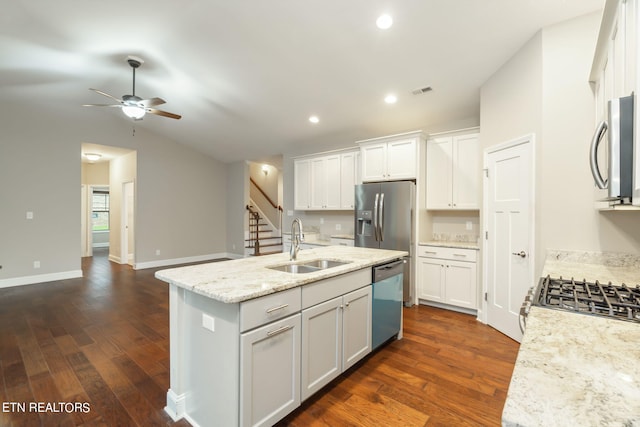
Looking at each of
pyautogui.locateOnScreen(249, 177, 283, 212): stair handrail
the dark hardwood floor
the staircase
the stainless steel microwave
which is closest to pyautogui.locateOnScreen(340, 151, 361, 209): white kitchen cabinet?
the dark hardwood floor

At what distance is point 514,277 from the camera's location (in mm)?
3000

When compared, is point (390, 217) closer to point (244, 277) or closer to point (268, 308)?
point (244, 277)

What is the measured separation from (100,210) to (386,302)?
1098cm

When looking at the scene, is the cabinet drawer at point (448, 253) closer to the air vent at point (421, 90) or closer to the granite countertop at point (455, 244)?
the granite countertop at point (455, 244)

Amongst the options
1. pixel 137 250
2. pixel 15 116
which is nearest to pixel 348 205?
pixel 137 250

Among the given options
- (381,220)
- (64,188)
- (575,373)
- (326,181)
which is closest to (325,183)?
(326,181)

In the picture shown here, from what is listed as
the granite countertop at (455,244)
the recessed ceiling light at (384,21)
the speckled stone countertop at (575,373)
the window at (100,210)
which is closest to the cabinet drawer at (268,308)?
the speckled stone countertop at (575,373)

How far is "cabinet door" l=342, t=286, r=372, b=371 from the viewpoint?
2.23 metres

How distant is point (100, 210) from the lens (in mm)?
9891

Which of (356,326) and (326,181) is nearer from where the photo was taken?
(356,326)

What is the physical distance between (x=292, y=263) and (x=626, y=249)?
2.62 m

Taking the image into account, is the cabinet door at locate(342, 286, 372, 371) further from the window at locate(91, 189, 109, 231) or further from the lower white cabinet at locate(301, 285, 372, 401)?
the window at locate(91, 189, 109, 231)

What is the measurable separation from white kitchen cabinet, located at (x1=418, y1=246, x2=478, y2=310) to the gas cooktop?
218cm

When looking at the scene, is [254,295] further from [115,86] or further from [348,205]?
[115,86]
